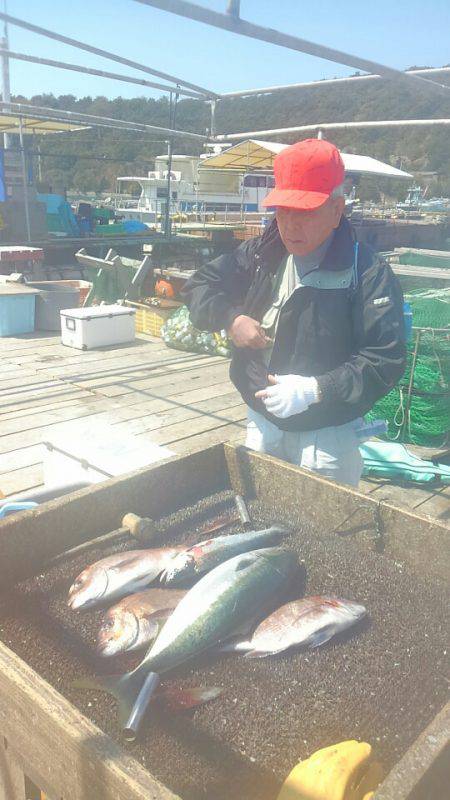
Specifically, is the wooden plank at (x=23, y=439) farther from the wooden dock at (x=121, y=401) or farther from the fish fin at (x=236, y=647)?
the fish fin at (x=236, y=647)

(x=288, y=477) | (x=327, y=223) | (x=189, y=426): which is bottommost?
(x=189, y=426)

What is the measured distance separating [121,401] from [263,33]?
4300 millimetres

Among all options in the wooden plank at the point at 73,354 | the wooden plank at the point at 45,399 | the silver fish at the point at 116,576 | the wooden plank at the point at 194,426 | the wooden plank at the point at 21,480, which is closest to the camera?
the silver fish at the point at 116,576

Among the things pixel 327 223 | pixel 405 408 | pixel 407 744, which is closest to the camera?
pixel 407 744

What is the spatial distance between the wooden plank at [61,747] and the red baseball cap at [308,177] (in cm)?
167

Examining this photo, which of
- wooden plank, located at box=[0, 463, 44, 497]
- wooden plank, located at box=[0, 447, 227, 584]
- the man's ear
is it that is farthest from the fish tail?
wooden plank, located at box=[0, 463, 44, 497]

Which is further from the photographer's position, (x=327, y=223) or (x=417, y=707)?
(x=327, y=223)

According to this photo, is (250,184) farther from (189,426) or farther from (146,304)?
(189,426)

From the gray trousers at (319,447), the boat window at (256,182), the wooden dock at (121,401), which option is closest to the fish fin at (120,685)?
the gray trousers at (319,447)

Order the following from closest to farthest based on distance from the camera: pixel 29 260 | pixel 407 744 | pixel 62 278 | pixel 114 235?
1. pixel 407 744
2. pixel 29 260
3. pixel 62 278
4. pixel 114 235

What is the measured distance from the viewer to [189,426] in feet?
17.9

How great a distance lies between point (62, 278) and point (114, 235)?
11.4 feet

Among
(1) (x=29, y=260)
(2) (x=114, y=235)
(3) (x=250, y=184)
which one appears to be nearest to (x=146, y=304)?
(1) (x=29, y=260)

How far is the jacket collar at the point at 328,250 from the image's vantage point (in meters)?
2.30
